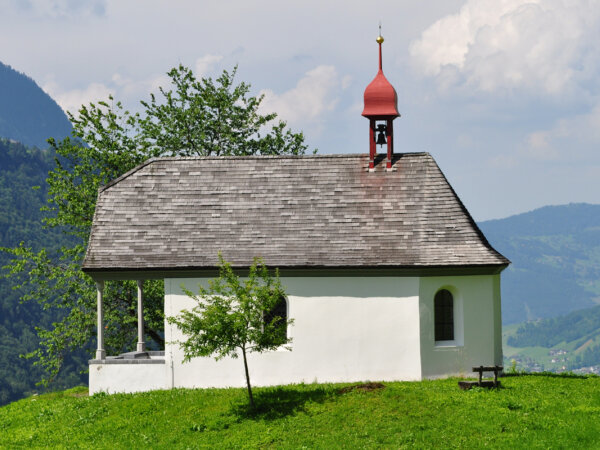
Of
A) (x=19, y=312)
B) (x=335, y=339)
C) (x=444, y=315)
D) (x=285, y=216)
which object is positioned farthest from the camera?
(x=19, y=312)

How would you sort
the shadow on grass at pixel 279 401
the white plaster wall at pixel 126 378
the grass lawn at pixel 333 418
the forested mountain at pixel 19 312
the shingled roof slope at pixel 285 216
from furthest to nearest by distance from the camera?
the forested mountain at pixel 19 312 < the shingled roof slope at pixel 285 216 < the white plaster wall at pixel 126 378 < the shadow on grass at pixel 279 401 < the grass lawn at pixel 333 418

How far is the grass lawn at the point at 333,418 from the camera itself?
1964 cm

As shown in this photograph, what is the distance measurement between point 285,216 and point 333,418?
27.6 ft

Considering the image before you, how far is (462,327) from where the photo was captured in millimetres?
26172

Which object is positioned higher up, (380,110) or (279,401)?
(380,110)

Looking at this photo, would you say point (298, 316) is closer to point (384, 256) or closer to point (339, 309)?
point (339, 309)

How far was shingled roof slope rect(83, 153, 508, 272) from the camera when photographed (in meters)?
26.2

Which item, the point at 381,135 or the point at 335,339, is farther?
the point at 381,135

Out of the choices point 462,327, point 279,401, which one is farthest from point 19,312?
point 279,401

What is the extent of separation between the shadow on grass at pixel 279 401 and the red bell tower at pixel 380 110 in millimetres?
9001

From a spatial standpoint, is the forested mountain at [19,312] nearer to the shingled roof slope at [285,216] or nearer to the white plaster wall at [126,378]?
the shingled roof slope at [285,216]

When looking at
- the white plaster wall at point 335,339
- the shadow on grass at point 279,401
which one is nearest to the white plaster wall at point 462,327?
the white plaster wall at point 335,339

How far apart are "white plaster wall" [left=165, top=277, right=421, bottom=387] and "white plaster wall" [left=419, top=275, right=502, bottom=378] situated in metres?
0.35

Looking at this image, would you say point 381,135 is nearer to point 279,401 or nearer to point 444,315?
point 444,315
